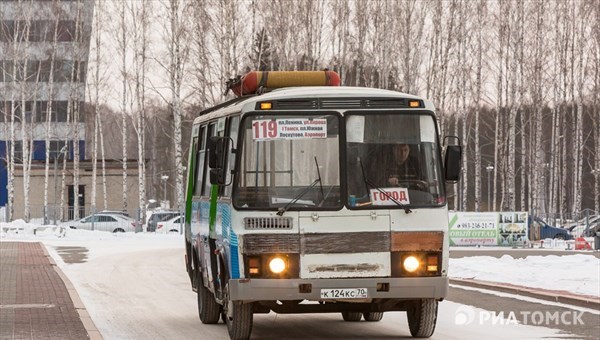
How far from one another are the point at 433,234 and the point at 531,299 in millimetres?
6675

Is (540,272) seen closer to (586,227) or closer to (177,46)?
(586,227)

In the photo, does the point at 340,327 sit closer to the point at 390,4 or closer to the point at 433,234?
the point at 433,234

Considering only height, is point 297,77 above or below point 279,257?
above

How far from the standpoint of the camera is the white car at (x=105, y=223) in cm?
5719

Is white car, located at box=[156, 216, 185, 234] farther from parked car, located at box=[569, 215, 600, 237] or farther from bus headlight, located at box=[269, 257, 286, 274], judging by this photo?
bus headlight, located at box=[269, 257, 286, 274]

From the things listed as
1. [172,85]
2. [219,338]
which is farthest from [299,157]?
[172,85]

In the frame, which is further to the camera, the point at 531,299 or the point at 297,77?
the point at 531,299

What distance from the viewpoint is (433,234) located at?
1318 centimetres

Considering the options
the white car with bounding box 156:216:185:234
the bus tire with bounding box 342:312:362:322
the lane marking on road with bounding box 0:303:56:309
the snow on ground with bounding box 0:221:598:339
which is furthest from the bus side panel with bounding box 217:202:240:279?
the white car with bounding box 156:216:185:234

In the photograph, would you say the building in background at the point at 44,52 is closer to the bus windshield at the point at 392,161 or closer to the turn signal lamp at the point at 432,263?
the bus windshield at the point at 392,161

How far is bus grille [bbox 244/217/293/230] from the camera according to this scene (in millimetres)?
13047

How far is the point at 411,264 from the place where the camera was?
13.2 meters

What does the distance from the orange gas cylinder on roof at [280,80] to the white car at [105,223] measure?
41.7 meters

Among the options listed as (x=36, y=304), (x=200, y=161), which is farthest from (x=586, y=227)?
(x=200, y=161)
